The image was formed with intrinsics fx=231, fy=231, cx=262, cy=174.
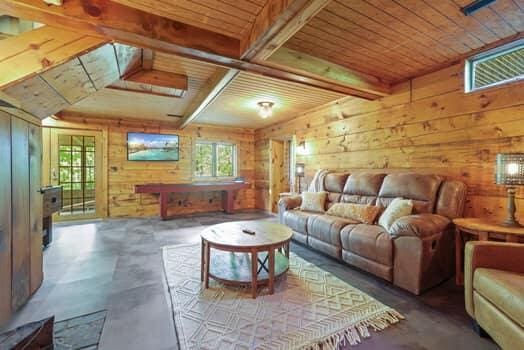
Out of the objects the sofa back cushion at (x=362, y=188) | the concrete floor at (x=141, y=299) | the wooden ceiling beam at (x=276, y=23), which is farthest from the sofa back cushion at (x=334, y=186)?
the wooden ceiling beam at (x=276, y=23)

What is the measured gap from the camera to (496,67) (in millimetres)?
2428

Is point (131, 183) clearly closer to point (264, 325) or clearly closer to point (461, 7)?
point (264, 325)

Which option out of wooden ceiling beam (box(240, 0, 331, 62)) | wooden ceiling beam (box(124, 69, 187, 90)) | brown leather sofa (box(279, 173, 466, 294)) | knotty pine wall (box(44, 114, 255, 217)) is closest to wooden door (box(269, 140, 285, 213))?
knotty pine wall (box(44, 114, 255, 217))

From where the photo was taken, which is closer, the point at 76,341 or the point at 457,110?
the point at 76,341

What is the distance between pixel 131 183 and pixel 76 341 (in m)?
4.55

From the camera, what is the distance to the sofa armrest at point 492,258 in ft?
5.02

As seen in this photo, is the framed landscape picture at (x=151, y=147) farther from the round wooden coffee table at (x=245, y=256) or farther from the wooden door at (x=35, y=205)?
the round wooden coffee table at (x=245, y=256)

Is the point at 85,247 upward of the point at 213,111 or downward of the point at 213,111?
downward

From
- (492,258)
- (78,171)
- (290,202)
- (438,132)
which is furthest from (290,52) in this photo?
(78,171)

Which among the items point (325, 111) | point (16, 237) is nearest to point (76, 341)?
point (16, 237)

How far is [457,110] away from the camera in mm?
2619

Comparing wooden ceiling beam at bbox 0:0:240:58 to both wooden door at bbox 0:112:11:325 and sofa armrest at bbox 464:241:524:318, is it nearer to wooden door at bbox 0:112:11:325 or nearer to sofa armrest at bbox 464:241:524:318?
wooden door at bbox 0:112:11:325

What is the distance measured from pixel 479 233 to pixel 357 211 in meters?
1.18

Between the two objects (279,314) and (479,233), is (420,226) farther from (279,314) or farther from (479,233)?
(279,314)
